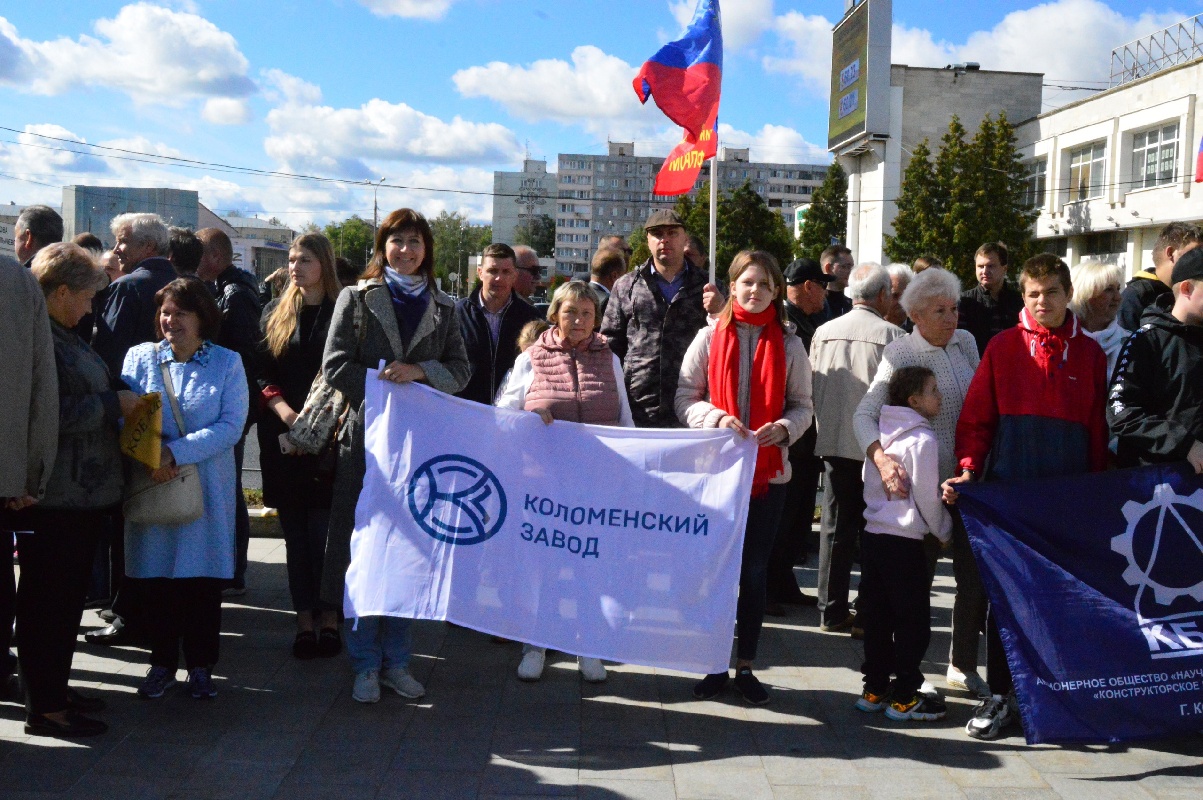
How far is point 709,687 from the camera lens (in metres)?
5.22

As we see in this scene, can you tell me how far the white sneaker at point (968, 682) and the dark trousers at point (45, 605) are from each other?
12.9ft

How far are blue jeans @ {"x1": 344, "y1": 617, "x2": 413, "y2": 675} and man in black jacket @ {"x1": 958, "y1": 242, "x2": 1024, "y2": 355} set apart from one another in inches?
166

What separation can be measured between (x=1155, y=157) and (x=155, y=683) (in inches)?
1694

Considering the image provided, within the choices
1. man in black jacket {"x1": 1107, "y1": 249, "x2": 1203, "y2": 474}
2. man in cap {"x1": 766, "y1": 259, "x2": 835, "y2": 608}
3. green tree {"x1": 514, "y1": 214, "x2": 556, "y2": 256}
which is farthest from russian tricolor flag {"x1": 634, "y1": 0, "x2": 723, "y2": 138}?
green tree {"x1": 514, "y1": 214, "x2": 556, "y2": 256}

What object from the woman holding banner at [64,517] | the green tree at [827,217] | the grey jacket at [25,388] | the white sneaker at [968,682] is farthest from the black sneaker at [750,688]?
the green tree at [827,217]

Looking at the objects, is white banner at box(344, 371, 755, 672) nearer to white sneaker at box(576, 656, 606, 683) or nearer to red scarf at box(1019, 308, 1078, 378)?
white sneaker at box(576, 656, 606, 683)

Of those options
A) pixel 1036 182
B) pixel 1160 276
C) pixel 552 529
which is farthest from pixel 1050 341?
pixel 1036 182

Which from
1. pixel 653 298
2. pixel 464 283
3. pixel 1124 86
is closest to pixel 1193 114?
pixel 1124 86

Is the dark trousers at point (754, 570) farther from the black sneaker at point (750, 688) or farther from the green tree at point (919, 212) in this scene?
the green tree at point (919, 212)

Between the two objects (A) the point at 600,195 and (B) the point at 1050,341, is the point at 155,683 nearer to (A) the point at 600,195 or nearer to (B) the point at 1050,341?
(B) the point at 1050,341

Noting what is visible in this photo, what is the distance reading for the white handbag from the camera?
4.88 metres

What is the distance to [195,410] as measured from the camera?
498 cm

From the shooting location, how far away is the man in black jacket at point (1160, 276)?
5.86 metres

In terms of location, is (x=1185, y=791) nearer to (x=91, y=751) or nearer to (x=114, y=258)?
(x=91, y=751)
